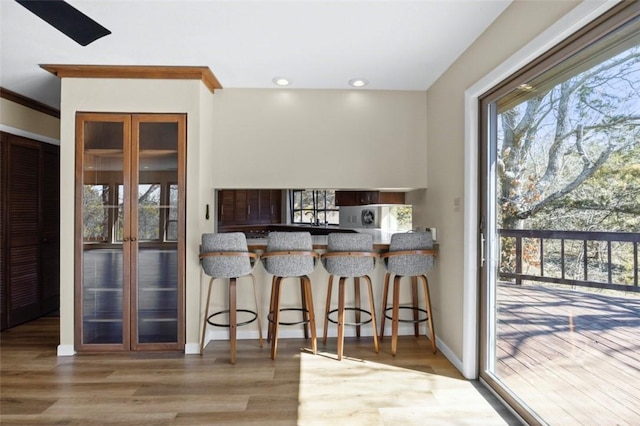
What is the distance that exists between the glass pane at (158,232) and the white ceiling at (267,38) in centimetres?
71

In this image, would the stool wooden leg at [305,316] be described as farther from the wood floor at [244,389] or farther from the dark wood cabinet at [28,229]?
the dark wood cabinet at [28,229]

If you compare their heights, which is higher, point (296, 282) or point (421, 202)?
point (421, 202)

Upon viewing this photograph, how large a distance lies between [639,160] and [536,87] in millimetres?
847

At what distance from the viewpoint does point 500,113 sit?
2.47 metres

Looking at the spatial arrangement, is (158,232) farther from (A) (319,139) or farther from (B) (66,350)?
(A) (319,139)

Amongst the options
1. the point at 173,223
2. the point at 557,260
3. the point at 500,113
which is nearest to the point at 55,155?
the point at 173,223

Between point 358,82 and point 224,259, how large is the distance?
2.06 m

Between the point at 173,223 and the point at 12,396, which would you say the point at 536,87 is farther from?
the point at 12,396

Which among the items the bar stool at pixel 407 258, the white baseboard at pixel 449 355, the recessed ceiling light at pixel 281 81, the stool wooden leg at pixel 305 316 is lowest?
the white baseboard at pixel 449 355

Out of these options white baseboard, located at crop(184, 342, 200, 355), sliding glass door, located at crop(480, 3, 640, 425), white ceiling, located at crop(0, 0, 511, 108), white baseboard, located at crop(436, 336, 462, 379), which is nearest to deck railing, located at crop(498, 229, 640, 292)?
sliding glass door, located at crop(480, 3, 640, 425)

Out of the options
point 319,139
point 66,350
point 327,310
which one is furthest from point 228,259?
point 66,350

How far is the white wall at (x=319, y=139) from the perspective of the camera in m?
3.57

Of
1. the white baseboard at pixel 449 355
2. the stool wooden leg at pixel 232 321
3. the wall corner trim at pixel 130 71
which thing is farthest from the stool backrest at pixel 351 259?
the wall corner trim at pixel 130 71

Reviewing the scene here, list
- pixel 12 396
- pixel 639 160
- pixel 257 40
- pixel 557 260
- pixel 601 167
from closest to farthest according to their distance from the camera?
pixel 639 160, pixel 601 167, pixel 557 260, pixel 12 396, pixel 257 40
